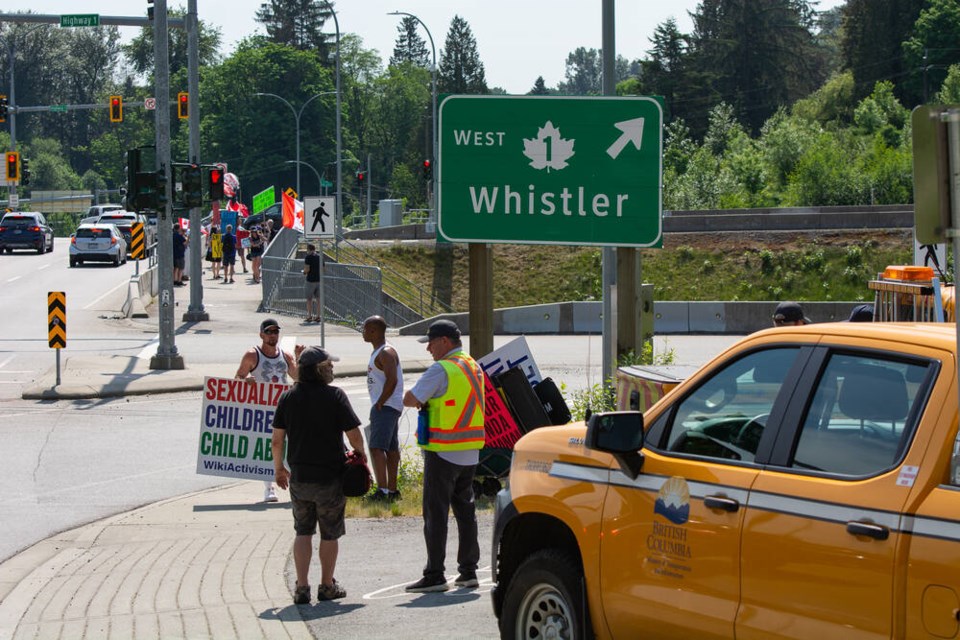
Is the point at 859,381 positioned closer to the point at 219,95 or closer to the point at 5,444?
the point at 5,444

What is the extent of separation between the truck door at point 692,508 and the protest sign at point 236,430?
804 centimetres

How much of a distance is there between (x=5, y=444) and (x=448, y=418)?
31.2ft

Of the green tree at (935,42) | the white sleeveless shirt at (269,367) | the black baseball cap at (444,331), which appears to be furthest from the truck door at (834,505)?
the green tree at (935,42)

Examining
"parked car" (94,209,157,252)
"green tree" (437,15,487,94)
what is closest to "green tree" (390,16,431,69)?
"green tree" (437,15,487,94)

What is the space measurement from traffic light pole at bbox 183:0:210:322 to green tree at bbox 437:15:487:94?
120048 mm

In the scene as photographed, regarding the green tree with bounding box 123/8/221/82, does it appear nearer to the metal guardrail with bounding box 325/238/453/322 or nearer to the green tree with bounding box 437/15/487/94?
the green tree with bounding box 437/15/487/94

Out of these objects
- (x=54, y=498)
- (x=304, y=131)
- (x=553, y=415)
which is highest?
(x=304, y=131)

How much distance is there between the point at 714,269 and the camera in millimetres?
38875

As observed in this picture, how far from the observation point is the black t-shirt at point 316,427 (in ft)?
27.6

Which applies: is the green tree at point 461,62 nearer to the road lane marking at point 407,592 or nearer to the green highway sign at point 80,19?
the green highway sign at point 80,19

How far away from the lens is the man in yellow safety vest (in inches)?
349

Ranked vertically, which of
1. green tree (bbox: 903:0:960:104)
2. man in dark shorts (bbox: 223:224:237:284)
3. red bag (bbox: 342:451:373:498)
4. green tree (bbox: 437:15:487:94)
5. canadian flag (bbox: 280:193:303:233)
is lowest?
red bag (bbox: 342:451:373:498)

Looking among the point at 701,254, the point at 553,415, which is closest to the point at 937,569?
the point at 553,415

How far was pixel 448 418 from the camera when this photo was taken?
8922 mm
